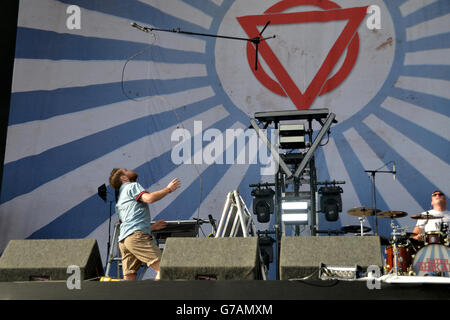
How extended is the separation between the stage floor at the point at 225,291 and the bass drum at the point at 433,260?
1.54 meters

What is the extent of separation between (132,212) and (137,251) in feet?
0.96

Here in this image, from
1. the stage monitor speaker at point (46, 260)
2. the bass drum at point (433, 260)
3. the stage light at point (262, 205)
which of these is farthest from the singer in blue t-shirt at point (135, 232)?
the stage light at point (262, 205)

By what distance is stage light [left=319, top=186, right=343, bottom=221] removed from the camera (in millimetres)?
5504

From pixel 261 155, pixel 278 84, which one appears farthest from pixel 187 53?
pixel 261 155

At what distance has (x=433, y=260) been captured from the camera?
138 inches

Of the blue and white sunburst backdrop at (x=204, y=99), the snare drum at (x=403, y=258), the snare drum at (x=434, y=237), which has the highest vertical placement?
the blue and white sunburst backdrop at (x=204, y=99)

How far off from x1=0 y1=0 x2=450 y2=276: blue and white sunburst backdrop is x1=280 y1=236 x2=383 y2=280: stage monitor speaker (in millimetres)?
3736

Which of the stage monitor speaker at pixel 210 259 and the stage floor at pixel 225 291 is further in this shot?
the stage monitor speaker at pixel 210 259

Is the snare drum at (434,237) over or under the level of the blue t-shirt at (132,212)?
under

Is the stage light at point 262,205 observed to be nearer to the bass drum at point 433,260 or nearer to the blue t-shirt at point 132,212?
the blue t-shirt at point 132,212

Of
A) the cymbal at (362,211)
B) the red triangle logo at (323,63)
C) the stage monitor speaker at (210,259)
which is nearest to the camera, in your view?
the stage monitor speaker at (210,259)

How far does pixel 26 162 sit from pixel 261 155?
3.09 m

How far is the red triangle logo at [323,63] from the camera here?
6.56m

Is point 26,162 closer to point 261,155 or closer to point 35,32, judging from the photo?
point 35,32
